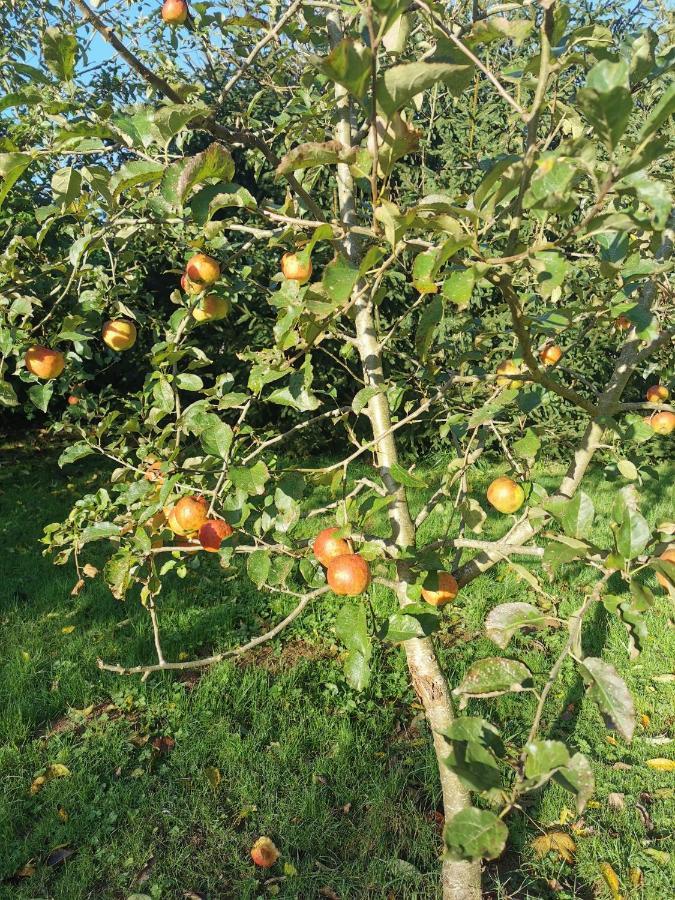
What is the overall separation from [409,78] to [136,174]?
0.43m

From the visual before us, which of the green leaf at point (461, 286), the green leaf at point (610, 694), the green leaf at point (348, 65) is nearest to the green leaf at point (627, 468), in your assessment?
the green leaf at point (610, 694)

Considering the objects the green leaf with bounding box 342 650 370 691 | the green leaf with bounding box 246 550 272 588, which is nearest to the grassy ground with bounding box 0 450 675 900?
the green leaf with bounding box 342 650 370 691

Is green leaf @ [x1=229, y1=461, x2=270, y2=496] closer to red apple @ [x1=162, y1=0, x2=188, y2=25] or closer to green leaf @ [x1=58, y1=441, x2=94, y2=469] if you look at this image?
green leaf @ [x1=58, y1=441, x2=94, y2=469]

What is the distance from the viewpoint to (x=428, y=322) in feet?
3.57

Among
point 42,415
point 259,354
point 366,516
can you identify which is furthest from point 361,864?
point 42,415

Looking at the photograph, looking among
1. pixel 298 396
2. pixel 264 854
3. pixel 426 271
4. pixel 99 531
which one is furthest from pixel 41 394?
pixel 264 854

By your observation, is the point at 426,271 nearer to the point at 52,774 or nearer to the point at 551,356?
the point at 551,356

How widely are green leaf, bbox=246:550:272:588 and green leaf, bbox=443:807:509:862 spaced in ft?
1.68

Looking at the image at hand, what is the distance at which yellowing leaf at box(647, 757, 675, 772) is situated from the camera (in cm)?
207

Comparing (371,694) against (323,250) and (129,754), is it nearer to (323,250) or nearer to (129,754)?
(129,754)

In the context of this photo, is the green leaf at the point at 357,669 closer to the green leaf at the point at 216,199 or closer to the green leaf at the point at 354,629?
the green leaf at the point at 354,629

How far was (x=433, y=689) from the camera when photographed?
155 centimetres

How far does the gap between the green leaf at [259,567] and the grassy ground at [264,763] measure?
105 centimetres

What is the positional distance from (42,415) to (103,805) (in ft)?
13.0
